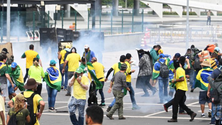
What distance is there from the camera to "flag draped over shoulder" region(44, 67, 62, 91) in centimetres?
1421

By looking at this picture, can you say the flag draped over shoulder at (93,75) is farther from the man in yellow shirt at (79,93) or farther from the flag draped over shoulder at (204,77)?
the flag draped over shoulder at (204,77)

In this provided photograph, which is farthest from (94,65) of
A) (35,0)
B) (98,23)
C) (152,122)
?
(35,0)

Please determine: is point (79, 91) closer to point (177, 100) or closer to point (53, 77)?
point (177, 100)

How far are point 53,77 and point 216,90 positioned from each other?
15.7 feet

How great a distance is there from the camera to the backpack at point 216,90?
37.1ft

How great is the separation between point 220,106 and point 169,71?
161 inches

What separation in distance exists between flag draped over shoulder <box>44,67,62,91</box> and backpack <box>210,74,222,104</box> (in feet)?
14.9

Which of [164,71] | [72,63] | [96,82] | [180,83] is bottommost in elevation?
[96,82]

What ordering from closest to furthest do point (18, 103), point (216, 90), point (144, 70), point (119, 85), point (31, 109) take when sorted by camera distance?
point (18, 103), point (31, 109), point (216, 90), point (119, 85), point (144, 70)

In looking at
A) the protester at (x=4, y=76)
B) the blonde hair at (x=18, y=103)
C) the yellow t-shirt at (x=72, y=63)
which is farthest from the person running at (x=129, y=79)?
the blonde hair at (x=18, y=103)

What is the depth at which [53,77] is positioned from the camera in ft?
46.8

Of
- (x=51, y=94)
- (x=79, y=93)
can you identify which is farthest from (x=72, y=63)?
(x=79, y=93)

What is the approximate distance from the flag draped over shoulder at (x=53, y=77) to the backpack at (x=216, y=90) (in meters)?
4.55

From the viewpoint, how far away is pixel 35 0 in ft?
140
